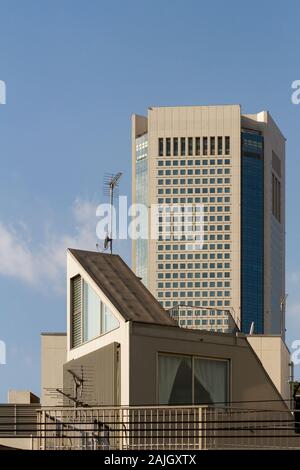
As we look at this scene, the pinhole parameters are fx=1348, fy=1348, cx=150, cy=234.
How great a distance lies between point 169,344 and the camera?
3709 cm

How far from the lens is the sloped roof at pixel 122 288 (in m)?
38.2

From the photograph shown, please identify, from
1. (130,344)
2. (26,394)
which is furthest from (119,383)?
(26,394)

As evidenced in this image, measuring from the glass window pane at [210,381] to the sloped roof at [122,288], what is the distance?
151cm

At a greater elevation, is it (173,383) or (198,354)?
(198,354)

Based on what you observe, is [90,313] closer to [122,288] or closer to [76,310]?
[122,288]

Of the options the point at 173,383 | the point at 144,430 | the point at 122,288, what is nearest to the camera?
the point at 144,430

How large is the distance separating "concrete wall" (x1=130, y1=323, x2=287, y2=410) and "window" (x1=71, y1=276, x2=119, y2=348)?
4.18 ft

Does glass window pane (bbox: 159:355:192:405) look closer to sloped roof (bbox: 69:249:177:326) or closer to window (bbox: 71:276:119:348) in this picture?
sloped roof (bbox: 69:249:177:326)

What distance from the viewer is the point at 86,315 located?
4053cm

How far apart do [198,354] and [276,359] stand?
17.4 meters

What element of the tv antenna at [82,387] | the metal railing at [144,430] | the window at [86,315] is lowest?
the metal railing at [144,430]

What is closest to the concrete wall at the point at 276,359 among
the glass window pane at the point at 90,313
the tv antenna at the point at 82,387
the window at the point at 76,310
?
the window at the point at 76,310

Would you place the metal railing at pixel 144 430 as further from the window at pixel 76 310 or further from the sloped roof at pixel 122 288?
the window at pixel 76 310

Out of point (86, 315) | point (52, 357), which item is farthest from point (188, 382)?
point (52, 357)
